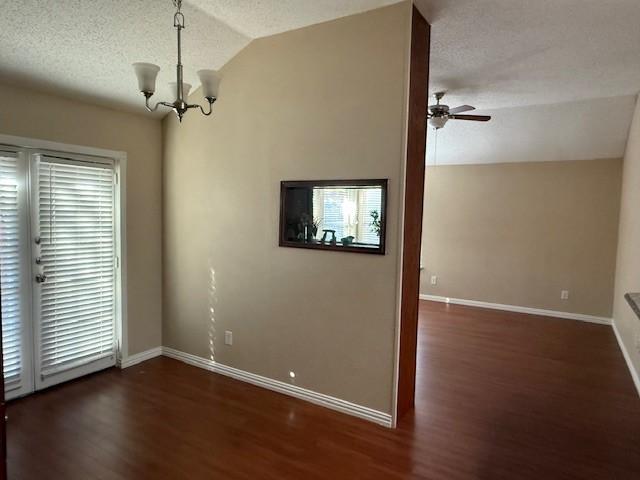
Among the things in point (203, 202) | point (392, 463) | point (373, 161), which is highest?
point (373, 161)

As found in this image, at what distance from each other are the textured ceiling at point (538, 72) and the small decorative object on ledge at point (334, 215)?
1.26 m

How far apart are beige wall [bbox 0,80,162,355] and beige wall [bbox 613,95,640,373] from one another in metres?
4.45

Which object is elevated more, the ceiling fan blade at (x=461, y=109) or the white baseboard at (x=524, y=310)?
the ceiling fan blade at (x=461, y=109)

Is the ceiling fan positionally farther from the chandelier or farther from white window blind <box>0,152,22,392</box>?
white window blind <box>0,152,22,392</box>

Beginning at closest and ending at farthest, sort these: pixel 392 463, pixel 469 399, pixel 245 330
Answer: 1. pixel 392 463
2. pixel 469 399
3. pixel 245 330

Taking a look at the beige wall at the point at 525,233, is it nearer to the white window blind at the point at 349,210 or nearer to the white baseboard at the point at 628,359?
the white baseboard at the point at 628,359

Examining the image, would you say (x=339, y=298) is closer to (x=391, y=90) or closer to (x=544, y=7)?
(x=391, y=90)

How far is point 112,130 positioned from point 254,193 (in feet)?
4.66

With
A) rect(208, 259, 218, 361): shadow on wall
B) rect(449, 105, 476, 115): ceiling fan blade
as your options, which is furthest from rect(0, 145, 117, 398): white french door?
rect(449, 105, 476, 115): ceiling fan blade

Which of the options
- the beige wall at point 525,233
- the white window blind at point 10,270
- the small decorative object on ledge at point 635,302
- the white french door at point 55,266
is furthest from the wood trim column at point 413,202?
the beige wall at point 525,233

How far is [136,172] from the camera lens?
12.0 ft

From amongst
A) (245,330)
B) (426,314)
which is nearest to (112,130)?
(245,330)

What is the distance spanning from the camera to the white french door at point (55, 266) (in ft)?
9.59

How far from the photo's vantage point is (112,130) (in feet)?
11.3
